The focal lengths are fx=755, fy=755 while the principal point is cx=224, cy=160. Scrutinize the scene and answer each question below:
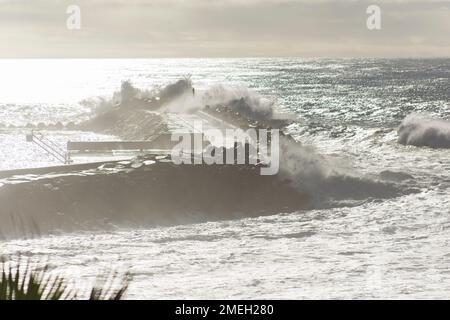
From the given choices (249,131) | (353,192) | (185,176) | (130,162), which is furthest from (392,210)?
(249,131)

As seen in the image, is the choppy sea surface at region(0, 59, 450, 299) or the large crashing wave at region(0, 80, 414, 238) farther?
the large crashing wave at region(0, 80, 414, 238)

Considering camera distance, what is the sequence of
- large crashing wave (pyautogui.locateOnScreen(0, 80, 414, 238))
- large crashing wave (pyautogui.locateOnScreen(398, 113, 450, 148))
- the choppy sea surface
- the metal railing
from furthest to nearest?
large crashing wave (pyautogui.locateOnScreen(398, 113, 450, 148))
the metal railing
large crashing wave (pyautogui.locateOnScreen(0, 80, 414, 238))
the choppy sea surface

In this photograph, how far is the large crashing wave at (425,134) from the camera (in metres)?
40.5

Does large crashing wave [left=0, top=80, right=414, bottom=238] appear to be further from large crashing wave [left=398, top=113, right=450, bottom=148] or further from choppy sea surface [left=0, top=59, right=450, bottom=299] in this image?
large crashing wave [left=398, top=113, right=450, bottom=148]

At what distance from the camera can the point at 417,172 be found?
27203 mm

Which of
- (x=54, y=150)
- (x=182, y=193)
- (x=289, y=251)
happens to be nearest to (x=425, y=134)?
(x=54, y=150)

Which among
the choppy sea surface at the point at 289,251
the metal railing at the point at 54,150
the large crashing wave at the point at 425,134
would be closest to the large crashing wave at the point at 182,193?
the choppy sea surface at the point at 289,251

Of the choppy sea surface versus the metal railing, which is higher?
the metal railing

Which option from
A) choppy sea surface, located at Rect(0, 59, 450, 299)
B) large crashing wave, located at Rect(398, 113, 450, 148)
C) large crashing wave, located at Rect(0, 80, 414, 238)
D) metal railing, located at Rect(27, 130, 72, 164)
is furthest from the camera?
large crashing wave, located at Rect(398, 113, 450, 148)

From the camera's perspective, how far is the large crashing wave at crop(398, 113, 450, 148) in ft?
133

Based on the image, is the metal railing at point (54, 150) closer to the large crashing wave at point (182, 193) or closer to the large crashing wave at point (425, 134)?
the large crashing wave at point (182, 193)

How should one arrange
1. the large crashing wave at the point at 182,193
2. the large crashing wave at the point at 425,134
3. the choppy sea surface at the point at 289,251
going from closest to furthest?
the choppy sea surface at the point at 289,251 → the large crashing wave at the point at 182,193 → the large crashing wave at the point at 425,134

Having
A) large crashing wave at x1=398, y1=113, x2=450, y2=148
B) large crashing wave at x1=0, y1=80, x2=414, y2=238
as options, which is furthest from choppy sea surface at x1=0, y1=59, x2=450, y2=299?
large crashing wave at x1=398, y1=113, x2=450, y2=148

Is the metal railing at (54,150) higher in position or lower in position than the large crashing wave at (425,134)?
higher
